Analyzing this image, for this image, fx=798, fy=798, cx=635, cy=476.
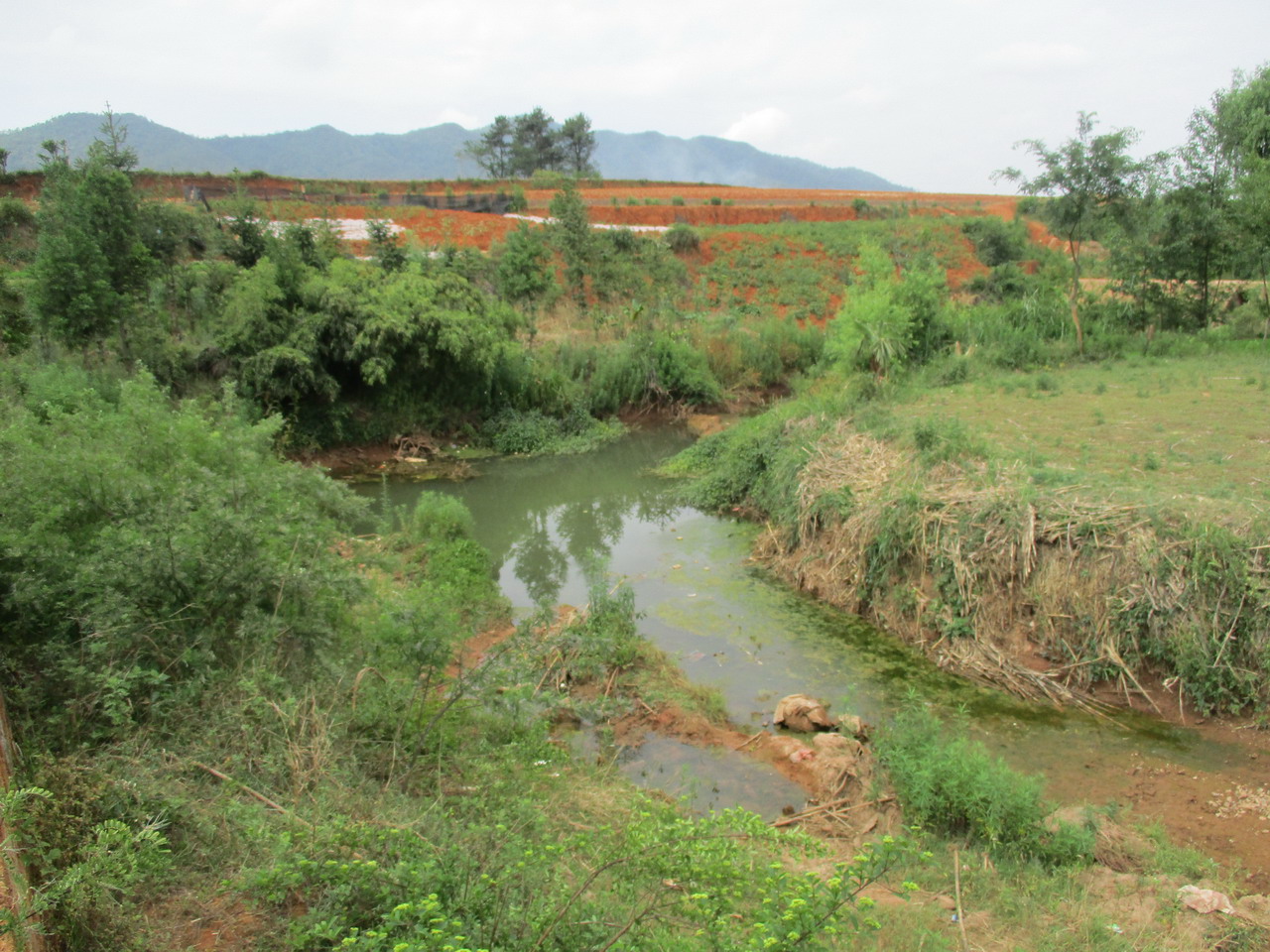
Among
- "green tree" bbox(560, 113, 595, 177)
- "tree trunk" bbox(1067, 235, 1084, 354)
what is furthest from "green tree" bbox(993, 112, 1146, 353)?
"green tree" bbox(560, 113, 595, 177)

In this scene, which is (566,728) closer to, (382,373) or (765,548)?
(765,548)

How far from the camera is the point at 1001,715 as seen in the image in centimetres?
675

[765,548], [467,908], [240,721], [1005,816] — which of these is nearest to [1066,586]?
[1005,816]

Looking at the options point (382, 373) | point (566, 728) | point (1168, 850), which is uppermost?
point (382, 373)

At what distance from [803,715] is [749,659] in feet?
4.38

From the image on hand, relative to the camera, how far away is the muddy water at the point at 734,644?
605cm

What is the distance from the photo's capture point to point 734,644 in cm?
834

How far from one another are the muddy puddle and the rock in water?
220mm

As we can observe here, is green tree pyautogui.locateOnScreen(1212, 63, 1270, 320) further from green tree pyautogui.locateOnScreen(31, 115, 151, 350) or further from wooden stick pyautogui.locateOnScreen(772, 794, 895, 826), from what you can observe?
green tree pyautogui.locateOnScreen(31, 115, 151, 350)

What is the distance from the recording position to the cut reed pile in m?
6.53

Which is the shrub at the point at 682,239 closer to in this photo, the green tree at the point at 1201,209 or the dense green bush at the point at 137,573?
the green tree at the point at 1201,209

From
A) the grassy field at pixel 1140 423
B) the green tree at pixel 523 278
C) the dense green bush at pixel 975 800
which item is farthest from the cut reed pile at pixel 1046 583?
the green tree at pixel 523 278

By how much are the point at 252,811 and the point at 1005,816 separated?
13.5 feet

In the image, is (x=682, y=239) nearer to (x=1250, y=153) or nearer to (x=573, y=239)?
(x=573, y=239)
